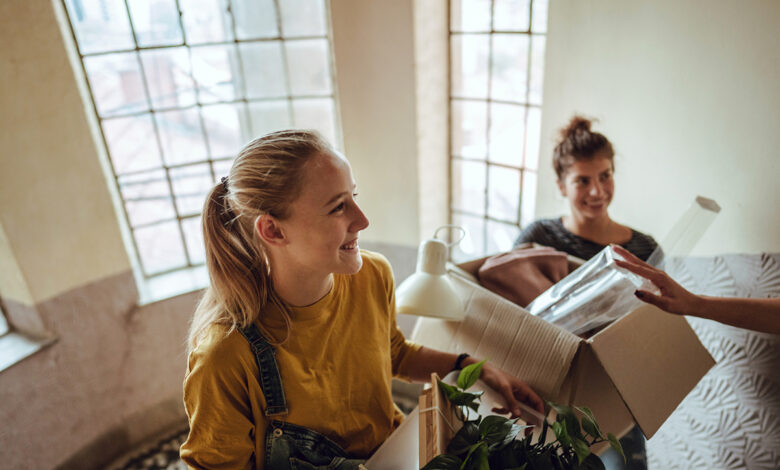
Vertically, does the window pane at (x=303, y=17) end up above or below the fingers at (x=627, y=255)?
above

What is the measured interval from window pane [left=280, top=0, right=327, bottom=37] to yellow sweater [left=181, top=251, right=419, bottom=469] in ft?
6.31

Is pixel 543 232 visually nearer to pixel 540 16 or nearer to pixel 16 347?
pixel 540 16

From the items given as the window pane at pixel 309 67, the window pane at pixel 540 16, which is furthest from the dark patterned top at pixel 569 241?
the window pane at pixel 309 67

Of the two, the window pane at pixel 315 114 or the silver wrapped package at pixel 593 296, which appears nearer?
the silver wrapped package at pixel 593 296

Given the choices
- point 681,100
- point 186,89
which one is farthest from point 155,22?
point 681,100

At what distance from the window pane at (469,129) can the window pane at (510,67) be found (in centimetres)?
16

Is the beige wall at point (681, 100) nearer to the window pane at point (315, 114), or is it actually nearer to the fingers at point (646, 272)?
the fingers at point (646, 272)

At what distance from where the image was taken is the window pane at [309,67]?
3139 mm

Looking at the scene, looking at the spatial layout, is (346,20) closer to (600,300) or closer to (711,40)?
(711,40)

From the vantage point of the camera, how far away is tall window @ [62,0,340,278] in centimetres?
281

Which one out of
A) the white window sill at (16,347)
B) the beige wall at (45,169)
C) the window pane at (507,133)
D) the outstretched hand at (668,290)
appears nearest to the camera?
the outstretched hand at (668,290)

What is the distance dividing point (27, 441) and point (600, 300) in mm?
2697

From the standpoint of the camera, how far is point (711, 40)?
1.84 meters

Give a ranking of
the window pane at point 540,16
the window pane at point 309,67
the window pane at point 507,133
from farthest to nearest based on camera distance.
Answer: the window pane at point 309,67, the window pane at point 507,133, the window pane at point 540,16
